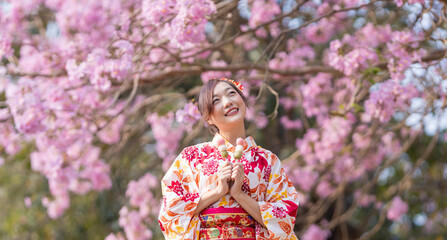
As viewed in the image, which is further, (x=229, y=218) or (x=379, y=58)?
(x=379, y=58)

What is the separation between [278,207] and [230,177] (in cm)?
18

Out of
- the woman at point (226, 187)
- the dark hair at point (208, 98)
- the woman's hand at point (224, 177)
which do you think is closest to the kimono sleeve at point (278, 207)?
the woman at point (226, 187)

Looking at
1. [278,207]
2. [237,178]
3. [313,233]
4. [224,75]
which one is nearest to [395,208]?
[313,233]

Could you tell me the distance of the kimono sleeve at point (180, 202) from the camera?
1.86m

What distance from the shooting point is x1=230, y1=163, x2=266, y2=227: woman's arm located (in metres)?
1.83

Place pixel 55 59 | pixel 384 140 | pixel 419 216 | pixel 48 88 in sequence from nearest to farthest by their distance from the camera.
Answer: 1. pixel 48 88
2. pixel 55 59
3. pixel 384 140
4. pixel 419 216

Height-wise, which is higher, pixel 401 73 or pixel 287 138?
pixel 401 73

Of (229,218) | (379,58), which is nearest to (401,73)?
(379,58)

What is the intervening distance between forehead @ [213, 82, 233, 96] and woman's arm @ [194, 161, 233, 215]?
25 cm

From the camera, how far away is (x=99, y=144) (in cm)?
512

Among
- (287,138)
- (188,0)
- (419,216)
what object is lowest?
(419,216)

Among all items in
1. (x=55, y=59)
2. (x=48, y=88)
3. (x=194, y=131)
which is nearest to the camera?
(x=48, y=88)

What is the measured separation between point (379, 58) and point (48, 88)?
1.86 m

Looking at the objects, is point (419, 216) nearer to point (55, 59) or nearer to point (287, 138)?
point (287, 138)
